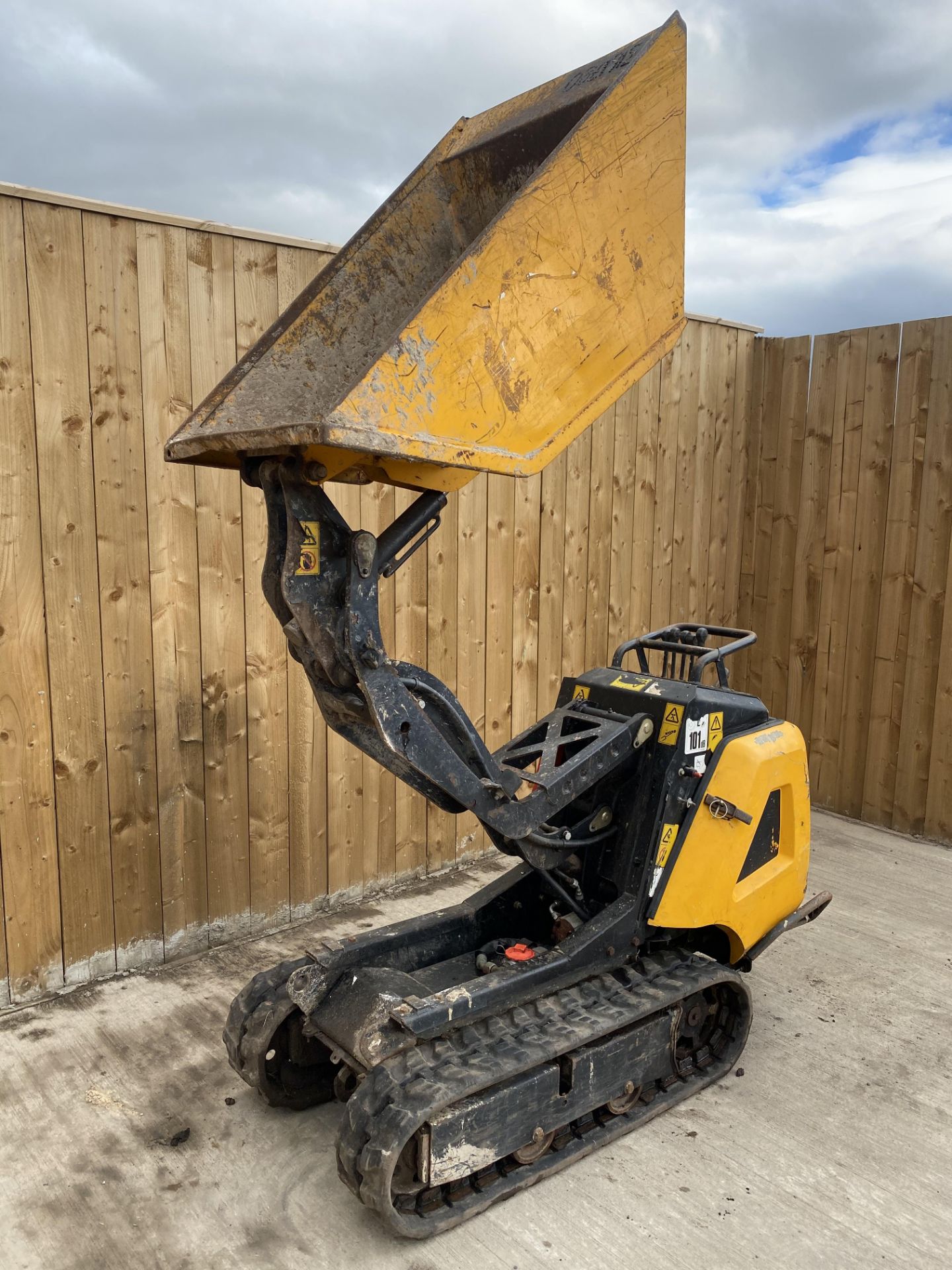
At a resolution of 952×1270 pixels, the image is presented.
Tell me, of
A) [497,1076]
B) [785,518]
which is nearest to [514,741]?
[497,1076]

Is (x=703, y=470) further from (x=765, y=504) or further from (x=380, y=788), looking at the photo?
(x=380, y=788)

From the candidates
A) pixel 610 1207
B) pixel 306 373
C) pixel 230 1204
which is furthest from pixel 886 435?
pixel 230 1204

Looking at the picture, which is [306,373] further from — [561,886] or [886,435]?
[886,435]

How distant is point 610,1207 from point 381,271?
9.12ft

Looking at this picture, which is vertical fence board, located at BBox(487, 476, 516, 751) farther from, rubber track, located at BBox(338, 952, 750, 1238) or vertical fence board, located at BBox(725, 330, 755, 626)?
rubber track, located at BBox(338, 952, 750, 1238)

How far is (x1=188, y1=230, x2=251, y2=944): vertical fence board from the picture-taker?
12.9 feet

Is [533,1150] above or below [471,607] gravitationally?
below

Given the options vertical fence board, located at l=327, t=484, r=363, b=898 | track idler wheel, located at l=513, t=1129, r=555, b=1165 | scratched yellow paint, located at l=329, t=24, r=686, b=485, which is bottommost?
track idler wheel, located at l=513, t=1129, r=555, b=1165

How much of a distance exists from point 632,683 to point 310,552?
138 cm

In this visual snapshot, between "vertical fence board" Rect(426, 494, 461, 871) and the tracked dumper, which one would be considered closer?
the tracked dumper

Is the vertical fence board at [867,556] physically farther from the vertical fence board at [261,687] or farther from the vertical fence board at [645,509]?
the vertical fence board at [261,687]

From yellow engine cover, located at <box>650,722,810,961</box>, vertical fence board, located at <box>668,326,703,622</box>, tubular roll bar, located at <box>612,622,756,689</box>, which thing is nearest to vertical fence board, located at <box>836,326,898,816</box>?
vertical fence board, located at <box>668,326,703,622</box>

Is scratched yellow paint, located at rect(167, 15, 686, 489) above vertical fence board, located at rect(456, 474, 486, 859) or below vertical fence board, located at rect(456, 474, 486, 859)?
above

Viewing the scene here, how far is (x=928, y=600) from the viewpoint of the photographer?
18.0ft
